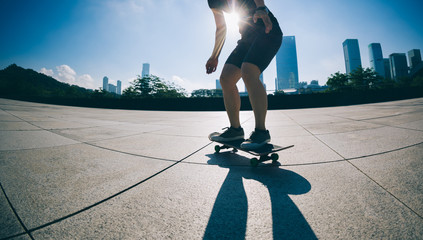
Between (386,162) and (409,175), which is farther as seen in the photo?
(386,162)

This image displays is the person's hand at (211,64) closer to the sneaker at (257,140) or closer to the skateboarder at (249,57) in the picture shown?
the skateboarder at (249,57)

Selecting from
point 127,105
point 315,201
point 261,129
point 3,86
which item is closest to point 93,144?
point 261,129

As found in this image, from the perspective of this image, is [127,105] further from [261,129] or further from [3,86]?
[3,86]

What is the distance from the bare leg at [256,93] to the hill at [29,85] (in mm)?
34241

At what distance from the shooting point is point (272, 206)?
0.87m

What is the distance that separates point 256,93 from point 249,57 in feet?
1.40

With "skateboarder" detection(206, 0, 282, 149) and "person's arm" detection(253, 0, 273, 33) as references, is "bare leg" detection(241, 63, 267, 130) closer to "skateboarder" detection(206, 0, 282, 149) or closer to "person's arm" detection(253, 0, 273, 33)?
"skateboarder" detection(206, 0, 282, 149)

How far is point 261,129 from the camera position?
1797mm

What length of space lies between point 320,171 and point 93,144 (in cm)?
259

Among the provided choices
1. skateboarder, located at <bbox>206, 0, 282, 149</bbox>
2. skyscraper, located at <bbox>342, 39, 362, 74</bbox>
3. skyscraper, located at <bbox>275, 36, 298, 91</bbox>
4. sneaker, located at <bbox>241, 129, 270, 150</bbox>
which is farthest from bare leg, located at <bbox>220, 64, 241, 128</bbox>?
skyscraper, located at <bbox>275, 36, 298, 91</bbox>

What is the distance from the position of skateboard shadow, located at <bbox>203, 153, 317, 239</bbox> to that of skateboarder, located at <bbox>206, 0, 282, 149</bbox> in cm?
39

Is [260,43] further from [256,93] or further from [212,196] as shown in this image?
[212,196]

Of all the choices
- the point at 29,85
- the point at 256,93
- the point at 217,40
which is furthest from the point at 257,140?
the point at 29,85

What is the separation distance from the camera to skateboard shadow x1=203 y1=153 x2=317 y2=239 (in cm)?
68
